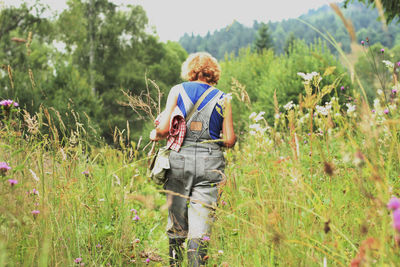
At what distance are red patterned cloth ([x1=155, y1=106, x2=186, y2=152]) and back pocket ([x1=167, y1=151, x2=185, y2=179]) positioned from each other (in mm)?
54

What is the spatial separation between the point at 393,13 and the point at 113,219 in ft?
21.2

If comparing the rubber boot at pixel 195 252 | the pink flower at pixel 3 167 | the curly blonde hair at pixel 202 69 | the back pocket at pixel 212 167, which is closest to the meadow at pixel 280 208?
the pink flower at pixel 3 167

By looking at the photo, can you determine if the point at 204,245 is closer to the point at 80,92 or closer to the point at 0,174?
the point at 0,174

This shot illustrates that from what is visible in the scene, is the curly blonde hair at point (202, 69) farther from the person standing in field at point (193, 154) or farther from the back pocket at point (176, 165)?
the back pocket at point (176, 165)

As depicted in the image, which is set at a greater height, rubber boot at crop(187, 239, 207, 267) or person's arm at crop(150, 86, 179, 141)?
person's arm at crop(150, 86, 179, 141)

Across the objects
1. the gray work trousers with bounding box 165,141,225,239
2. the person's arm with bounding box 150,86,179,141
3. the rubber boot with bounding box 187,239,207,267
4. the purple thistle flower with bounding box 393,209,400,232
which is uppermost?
the person's arm with bounding box 150,86,179,141

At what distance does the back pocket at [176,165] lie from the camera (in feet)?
9.05

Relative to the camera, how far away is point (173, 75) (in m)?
26.9

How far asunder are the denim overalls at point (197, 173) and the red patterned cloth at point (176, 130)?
42mm

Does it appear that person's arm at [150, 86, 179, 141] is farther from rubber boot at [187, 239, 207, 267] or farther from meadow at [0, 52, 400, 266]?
rubber boot at [187, 239, 207, 267]

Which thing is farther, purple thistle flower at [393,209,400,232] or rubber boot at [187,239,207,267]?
rubber boot at [187,239,207,267]

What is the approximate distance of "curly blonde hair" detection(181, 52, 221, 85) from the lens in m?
3.04

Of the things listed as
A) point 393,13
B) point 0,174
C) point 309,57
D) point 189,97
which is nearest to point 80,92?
point 309,57

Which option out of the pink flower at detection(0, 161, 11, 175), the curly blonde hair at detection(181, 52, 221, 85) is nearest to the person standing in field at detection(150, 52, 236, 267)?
the curly blonde hair at detection(181, 52, 221, 85)
